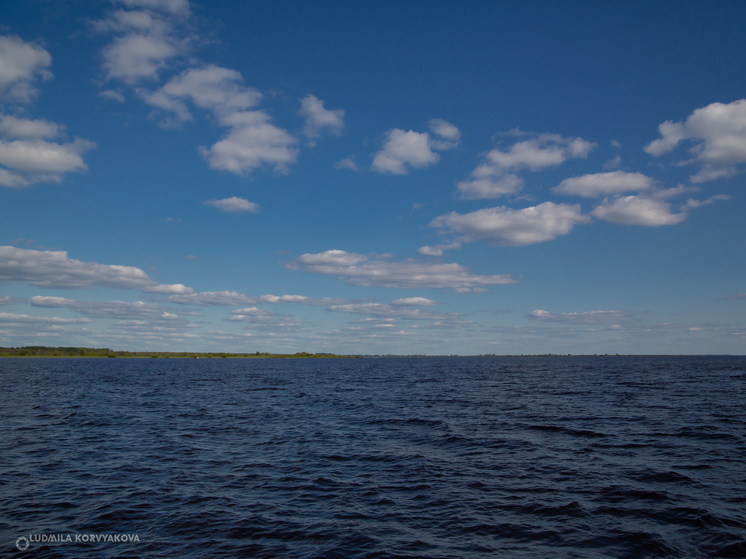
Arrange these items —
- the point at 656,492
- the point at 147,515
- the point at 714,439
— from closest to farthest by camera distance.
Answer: the point at 147,515
the point at 656,492
the point at 714,439

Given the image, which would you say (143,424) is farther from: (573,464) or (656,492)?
(656,492)

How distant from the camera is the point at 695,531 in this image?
14.8 metres

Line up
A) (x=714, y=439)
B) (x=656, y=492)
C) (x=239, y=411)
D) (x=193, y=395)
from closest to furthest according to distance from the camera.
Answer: (x=656, y=492) → (x=714, y=439) → (x=239, y=411) → (x=193, y=395)

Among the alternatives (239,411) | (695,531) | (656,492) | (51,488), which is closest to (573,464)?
(656,492)

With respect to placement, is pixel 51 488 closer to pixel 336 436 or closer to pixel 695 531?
pixel 336 436

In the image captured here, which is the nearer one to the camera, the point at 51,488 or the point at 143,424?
the point at 51,488

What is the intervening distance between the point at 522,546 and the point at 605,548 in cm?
271

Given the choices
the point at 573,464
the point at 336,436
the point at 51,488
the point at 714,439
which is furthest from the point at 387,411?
the point at 51,488

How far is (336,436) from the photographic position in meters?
30.9

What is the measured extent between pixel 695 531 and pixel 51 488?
27345mm

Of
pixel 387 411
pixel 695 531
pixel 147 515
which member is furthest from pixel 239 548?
pixel 387 411

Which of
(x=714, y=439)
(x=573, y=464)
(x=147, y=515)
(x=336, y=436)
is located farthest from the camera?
(x=336, y=436)

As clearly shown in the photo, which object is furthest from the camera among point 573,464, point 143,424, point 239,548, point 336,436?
point 143,424

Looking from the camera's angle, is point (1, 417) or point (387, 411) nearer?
point (1, 417)
